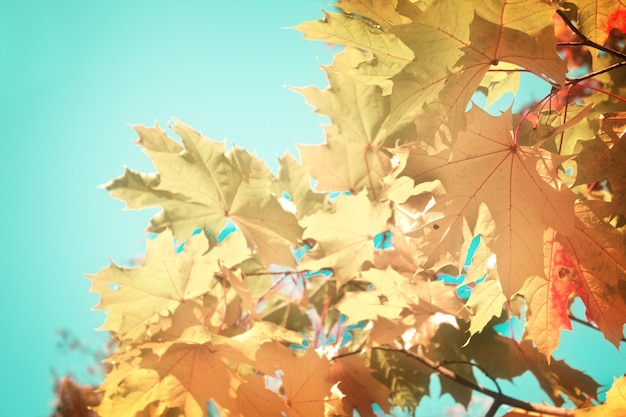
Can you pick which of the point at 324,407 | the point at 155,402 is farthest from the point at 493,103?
the point at 155,402

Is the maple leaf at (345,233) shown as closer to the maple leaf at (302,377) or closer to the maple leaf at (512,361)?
the maple leaf at (302,377)

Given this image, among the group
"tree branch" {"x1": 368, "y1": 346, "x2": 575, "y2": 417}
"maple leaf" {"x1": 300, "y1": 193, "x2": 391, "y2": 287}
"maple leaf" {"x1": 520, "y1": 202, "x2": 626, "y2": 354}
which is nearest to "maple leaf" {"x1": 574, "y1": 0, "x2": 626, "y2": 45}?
"maple leaf" {"x1": 520, "y1": 202, "x2": 626, "y2": 354}

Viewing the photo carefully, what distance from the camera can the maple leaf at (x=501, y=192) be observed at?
0.58m

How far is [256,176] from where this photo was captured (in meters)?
0.90

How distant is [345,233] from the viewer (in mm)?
829

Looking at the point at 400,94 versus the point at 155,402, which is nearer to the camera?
the point at 400,94

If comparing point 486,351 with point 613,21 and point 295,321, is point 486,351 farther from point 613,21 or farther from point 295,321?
point 613,21

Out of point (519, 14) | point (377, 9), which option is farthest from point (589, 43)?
point (377, 9)

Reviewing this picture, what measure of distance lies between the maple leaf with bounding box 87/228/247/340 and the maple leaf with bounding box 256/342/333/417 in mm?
167

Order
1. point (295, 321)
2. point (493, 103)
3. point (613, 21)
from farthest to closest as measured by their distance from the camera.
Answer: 1. point (295, 321)
2. point (493, 103)
3. point (613, 21)

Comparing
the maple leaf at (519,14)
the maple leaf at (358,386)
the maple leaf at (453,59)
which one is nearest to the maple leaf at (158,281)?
the maple leaf at (358,386)

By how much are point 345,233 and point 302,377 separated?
0.83ft

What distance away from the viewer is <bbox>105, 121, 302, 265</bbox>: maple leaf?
0.88 meters

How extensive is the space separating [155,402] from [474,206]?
0.64 metres
